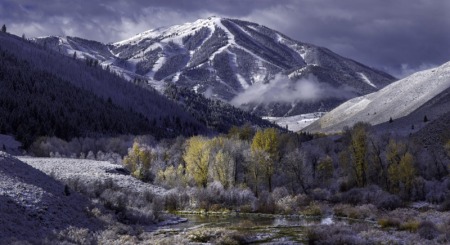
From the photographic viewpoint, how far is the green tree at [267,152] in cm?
8588

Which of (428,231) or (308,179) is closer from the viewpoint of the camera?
(428,231)

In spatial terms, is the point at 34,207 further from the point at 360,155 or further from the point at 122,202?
the point at 360,155

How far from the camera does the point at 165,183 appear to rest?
8844 centimetres

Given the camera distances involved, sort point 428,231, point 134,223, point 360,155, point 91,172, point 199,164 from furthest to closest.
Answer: point 199,164 < point 360,155 < point 91,172 < point 134,223 < point 428,231

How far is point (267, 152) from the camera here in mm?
90188

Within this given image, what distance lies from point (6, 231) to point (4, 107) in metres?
133

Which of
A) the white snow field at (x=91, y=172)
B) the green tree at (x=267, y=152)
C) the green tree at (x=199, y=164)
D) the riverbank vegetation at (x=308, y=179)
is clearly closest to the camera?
the riverbank vegetation at (x=308, y=179)

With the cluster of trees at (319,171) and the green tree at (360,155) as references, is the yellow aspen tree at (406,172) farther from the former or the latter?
the green tree at (360,155)

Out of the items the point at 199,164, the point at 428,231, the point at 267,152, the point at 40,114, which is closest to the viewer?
the point at 428,231

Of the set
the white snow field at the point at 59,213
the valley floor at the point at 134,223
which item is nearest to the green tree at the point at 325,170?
the valley floor at the point at 134,223

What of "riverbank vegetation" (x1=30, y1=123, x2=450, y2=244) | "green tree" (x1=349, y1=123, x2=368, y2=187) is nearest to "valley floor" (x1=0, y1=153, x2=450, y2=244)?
"riverbank vegetation" (x1=30, y1=123, x2=450, y2=244)

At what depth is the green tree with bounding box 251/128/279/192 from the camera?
85875 mm

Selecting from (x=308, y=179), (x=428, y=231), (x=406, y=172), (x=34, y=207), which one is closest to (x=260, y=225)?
(x=428, y=231)

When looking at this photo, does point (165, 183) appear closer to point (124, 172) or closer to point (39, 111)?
point (124, 172)
